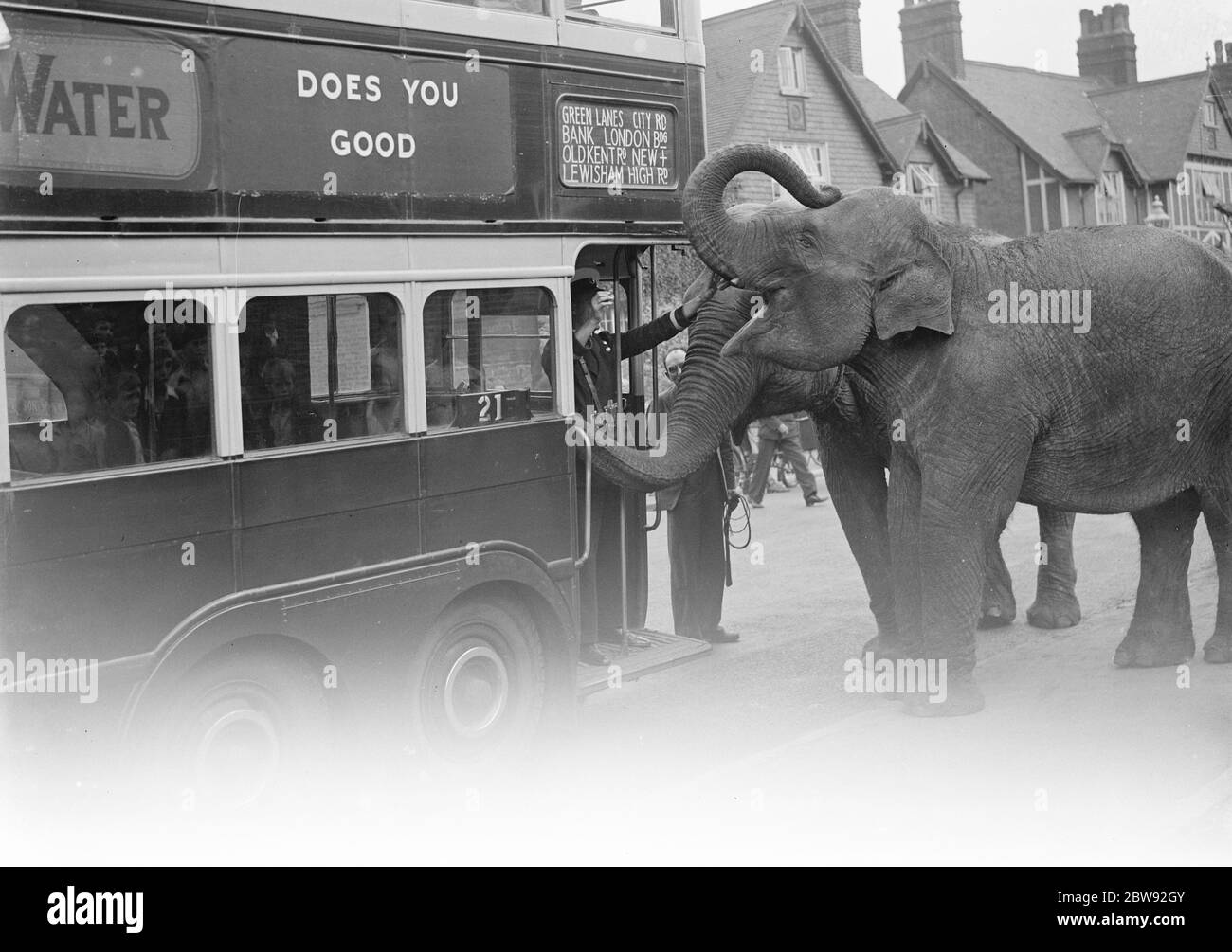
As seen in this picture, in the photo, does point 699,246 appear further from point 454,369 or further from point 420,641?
point 420,641

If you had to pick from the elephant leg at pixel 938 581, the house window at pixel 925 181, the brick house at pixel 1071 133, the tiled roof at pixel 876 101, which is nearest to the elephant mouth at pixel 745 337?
the elephant leg at pixel 938 581

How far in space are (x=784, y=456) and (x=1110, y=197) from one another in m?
31.0

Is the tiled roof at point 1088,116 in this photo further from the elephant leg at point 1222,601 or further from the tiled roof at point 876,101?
the elephant leg at point 1222,601

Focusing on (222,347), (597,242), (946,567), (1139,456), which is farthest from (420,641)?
(1139,456)

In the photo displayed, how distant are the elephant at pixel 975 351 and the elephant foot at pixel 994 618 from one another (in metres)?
2.26

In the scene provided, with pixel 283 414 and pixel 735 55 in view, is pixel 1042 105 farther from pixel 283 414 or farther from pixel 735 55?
pixel 283 414

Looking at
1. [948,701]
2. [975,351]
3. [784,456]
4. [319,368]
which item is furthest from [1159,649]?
[784,456]

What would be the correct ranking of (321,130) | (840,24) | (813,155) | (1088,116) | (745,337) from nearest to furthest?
(321,130) → (745,337) → (813,155) → (840,24) → (1088,116)

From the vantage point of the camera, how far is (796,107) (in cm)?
3256

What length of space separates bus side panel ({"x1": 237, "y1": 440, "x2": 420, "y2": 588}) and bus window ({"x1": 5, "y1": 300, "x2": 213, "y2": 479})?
33cm

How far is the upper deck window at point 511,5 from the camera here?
6.36 metres

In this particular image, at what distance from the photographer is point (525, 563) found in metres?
6.64

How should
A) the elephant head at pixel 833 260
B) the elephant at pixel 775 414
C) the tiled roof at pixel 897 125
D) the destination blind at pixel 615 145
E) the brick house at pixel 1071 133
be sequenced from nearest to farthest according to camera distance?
the destination blind at pixel 615 145 < the elephant head at pixel 833 260 < the elephant at pixel 775 414 < the tiled roof at pixel 897 125 < the brick house at pixel 1071 133
